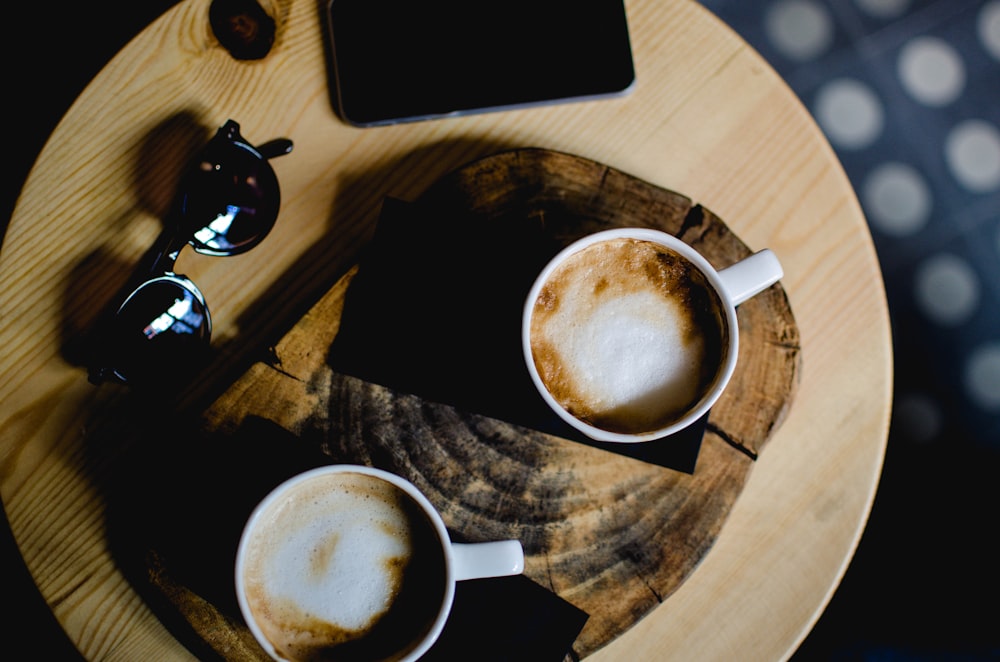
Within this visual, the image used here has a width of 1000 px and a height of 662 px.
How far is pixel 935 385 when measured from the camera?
1.55 meters

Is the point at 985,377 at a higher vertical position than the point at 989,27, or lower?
lower

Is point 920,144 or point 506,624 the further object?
point 920,144

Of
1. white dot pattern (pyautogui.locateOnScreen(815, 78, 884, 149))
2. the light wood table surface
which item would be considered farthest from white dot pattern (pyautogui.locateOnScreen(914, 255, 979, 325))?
the light wood table surface

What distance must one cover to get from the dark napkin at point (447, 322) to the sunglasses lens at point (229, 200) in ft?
0.60

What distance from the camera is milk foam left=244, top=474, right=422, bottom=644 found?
73 cm

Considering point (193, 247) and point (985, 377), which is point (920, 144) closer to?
point (985, 377)

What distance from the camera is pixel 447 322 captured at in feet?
2.63

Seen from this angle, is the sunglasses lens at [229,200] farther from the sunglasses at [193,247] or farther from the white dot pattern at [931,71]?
the white dot pattern at [931,71]

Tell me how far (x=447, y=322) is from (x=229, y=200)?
325mm

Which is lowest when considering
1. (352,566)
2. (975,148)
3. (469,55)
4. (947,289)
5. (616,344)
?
(947,289)

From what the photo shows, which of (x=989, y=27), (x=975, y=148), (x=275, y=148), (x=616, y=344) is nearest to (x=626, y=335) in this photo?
(x=616, y=344)

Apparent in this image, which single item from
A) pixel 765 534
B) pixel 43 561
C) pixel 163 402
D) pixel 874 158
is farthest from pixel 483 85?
pixel 874 158

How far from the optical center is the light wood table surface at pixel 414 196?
2.83 feet

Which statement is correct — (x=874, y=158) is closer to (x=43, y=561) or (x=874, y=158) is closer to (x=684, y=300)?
(x=684, y=300)
